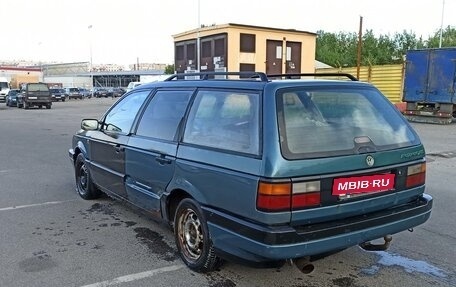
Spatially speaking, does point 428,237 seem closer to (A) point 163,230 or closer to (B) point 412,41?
(A) point 163,230

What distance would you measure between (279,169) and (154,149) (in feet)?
5.17

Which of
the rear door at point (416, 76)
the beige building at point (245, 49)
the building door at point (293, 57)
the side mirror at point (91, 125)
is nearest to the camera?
the side mirror at point (91, 125)

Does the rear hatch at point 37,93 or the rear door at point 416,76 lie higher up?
the rear door at point 416,76

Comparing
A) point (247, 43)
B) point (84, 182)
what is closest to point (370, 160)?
point (84, 182)

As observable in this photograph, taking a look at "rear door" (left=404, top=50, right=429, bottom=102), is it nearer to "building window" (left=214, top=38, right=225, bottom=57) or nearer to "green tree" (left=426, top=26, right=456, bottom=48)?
"building window" (left=214, top=38, right=225, bottom=57)

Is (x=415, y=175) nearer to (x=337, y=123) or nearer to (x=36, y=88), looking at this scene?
(x=337, y=123)

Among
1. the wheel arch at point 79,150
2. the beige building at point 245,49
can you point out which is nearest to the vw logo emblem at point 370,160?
the wheel arch at point 79,150

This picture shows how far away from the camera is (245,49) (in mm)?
26078

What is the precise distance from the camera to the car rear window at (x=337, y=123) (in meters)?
3.25

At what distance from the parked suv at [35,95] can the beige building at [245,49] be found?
1075cm

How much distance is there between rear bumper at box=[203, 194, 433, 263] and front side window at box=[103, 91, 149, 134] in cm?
183

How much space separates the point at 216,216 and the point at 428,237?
2.62 metres

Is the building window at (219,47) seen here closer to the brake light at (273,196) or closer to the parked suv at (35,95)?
the parked suv at (35,95)

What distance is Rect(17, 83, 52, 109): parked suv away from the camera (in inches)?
1296
